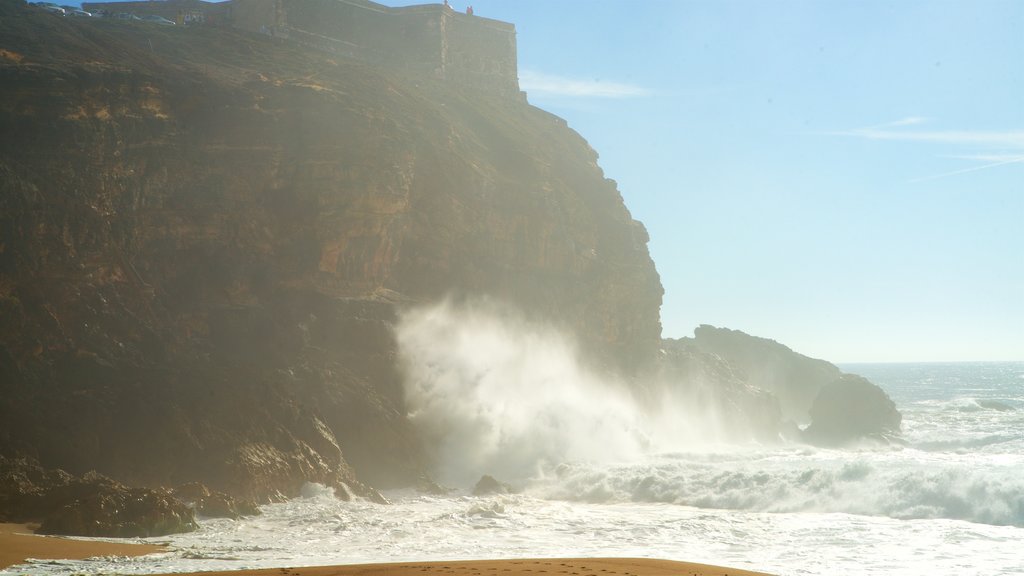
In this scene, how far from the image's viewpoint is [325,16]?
130 feet

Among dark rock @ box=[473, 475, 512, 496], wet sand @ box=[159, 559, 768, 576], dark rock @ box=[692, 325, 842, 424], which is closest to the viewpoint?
wet sand @ box=[159, 559, 768, 576]

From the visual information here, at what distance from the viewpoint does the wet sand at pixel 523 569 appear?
14227 mm

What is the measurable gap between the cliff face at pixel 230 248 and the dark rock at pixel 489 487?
170 centimetres

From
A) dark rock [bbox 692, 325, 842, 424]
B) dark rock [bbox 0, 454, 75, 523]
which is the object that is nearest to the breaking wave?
dark rock [bbox 0, 454, 75, 523]

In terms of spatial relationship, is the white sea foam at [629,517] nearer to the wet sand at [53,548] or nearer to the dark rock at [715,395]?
the wet sand at [53,548]

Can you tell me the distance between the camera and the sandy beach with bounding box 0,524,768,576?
14297 mm

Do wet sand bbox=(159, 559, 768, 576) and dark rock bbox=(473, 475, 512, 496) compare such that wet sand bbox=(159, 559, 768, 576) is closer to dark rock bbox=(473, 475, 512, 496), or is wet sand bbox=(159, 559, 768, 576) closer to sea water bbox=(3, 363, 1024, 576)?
sea water bbox=(3, 363, 1024, 576)

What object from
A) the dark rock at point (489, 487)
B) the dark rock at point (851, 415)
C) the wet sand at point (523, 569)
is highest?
the dark rock at point (851, 415)

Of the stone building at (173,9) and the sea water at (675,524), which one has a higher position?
the stone building at (173,9)

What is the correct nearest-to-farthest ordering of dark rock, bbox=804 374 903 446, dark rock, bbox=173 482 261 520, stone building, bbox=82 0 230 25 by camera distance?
dark rock, bbox=173 482 261 520 → stone building, bbox=82 0 230 25 → dark rock, bbox=804 374 903 446

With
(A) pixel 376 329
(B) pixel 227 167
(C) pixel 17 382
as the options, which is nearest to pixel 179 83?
(B) pixel 227 167

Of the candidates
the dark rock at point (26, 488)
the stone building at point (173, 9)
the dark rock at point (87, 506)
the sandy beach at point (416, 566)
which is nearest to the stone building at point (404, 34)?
the stone building at point (173, 9)

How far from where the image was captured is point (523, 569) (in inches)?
582

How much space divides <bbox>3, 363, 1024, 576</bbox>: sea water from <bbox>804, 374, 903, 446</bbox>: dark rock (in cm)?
1726
